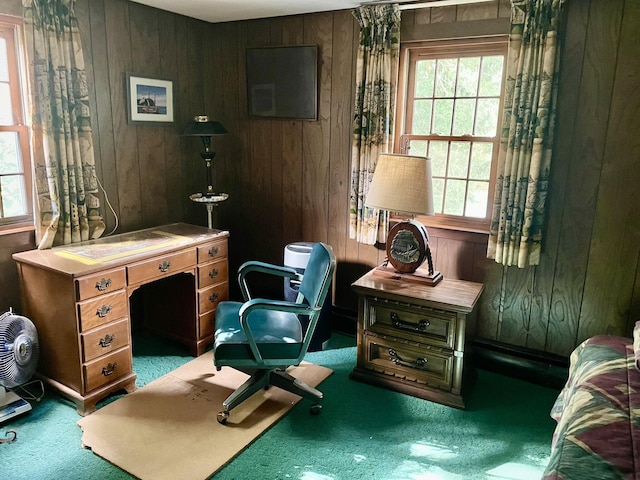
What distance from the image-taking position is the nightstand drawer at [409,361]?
2.77m

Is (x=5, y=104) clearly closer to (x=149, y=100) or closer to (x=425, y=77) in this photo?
(x=149, y=100)

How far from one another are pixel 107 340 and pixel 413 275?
1.80 meters

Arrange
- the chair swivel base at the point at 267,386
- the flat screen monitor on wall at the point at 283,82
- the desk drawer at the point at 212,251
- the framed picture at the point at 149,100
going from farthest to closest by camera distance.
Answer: the flat screen monitor on wall at the point at 283,82 < the framed picture at the point at 149,100 < the desk drawer at the point at 212,251 < the chair swivel base at the point at 267,386

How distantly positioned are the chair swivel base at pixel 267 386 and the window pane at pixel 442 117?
5.96 ft

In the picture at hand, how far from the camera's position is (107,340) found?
2.67 metres

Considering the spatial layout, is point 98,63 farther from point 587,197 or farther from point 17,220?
point 587,197

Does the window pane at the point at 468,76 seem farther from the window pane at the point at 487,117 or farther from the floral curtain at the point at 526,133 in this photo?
the floral curtain at the point at 526,133

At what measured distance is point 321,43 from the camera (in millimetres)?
3416

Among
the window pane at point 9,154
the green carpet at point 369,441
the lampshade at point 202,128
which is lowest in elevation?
the green carpet at point 369,441

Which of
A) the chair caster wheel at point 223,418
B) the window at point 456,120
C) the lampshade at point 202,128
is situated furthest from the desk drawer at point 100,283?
the window at point 456,120

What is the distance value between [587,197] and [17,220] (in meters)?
3.28

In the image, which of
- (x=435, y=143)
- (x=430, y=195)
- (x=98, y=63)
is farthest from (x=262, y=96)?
(x=430, y=195)

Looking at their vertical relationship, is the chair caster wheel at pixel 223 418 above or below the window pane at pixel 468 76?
below

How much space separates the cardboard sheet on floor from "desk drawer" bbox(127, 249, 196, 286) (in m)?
0.64
